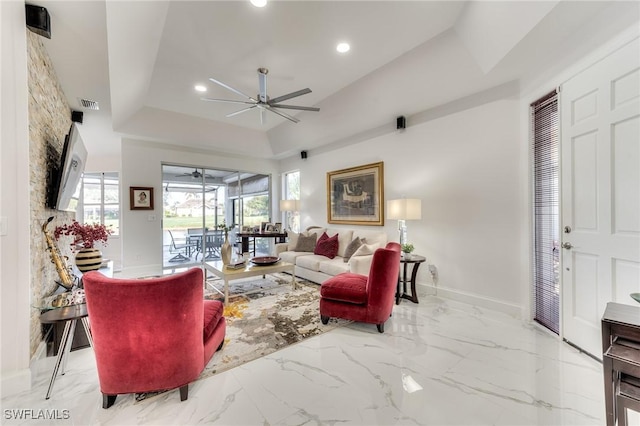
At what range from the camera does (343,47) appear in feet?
9.44

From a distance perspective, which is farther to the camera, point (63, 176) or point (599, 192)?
point (63, 176)

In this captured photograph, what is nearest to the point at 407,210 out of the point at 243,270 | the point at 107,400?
the point at 243,270

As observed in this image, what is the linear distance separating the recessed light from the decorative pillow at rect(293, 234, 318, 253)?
10.5ft

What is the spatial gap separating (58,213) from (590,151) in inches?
208

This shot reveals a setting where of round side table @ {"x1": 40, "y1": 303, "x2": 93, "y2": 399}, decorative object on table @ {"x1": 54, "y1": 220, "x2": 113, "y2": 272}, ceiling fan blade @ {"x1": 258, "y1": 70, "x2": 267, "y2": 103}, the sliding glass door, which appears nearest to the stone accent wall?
decorative object on table @ {"x1": 54, "y1": 220, "x2": 113, "y2": 272}

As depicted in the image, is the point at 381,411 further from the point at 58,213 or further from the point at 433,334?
the point at 58,213

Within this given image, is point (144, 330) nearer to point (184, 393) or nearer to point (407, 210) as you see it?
point (184, 393)

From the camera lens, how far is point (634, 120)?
175 centimetres

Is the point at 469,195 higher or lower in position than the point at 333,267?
A: higher

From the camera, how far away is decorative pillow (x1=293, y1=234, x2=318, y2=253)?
16.3 feet

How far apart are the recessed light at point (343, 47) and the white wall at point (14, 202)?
8.40 feet

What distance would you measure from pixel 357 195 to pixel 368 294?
2595 millimetres

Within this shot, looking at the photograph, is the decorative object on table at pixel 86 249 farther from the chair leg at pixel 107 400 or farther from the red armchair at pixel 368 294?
the red armchair at pixel 368 294

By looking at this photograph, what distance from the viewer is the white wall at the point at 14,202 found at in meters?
1.68
